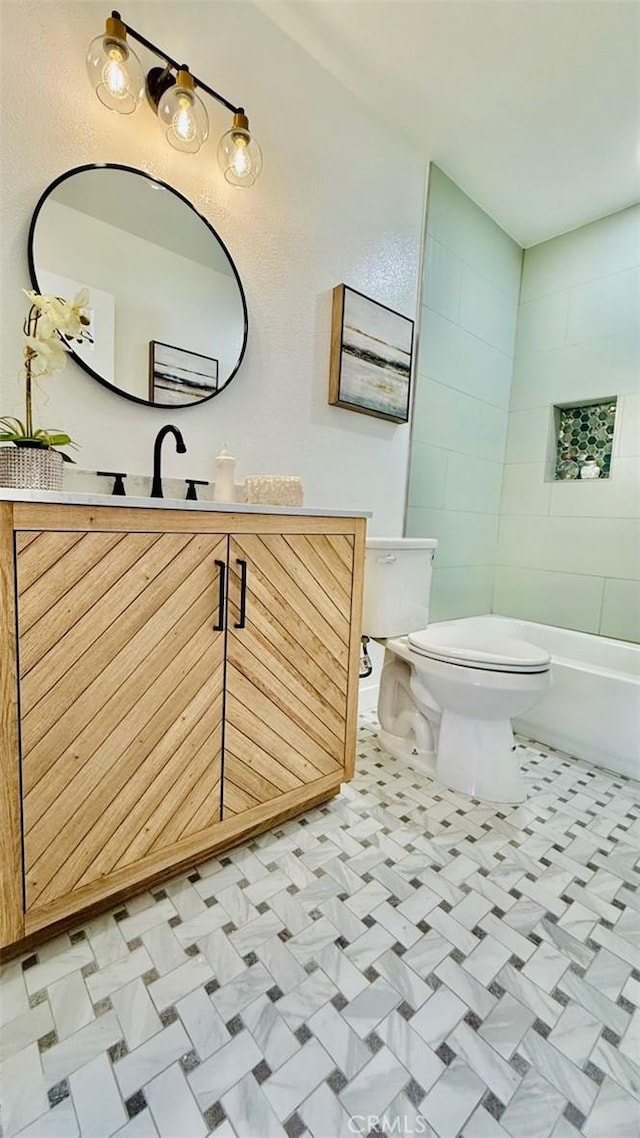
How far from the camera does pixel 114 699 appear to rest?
996 millimetres

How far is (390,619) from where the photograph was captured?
180 centimetres

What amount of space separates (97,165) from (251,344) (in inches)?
23.7

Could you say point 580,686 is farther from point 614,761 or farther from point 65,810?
point 65,810

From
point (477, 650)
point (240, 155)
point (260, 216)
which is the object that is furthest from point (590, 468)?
point (240, 155)

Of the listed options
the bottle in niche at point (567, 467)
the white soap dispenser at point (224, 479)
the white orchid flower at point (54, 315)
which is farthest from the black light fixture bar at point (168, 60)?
the bottle in niche at point (567, 467)

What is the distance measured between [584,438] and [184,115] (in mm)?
2329

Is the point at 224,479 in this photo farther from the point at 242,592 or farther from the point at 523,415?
the point at 523,415

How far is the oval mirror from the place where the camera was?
124 cm

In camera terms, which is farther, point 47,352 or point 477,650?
point 477,650

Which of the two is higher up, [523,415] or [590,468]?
[523,415]

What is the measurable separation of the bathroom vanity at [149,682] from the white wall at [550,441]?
1715 mm

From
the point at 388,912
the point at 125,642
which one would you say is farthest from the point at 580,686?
the point at 125,642

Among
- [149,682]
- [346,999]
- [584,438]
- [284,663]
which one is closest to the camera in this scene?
[346,999]

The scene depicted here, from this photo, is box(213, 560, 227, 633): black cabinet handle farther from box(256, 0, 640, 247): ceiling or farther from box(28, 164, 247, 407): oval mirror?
box(256, 0, 640, 247): ceiling
